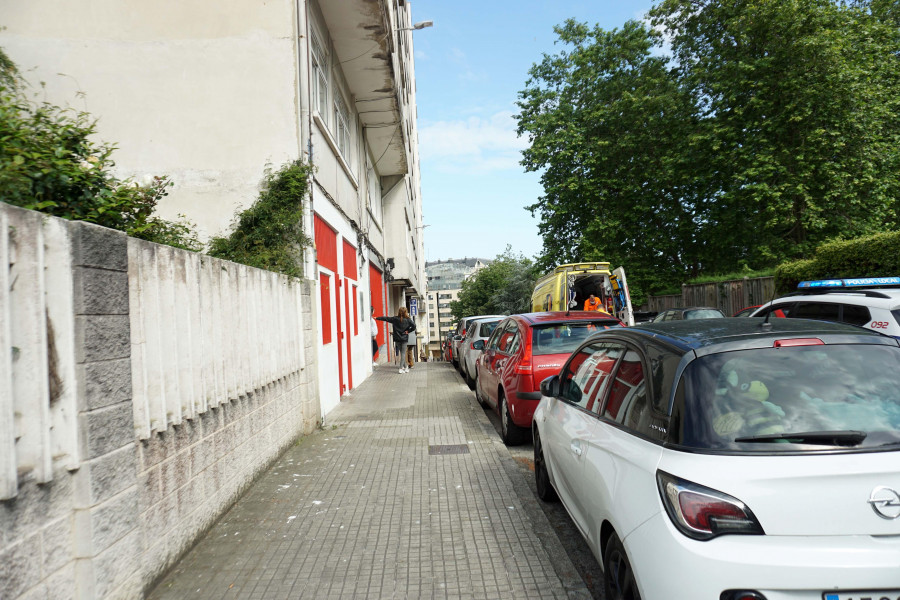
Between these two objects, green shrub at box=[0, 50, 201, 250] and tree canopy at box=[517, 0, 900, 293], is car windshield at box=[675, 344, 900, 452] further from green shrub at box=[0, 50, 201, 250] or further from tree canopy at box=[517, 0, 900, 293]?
tree canopy at box=[517, 0, 900, 293]

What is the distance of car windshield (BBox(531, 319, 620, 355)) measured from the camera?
25.0 ft

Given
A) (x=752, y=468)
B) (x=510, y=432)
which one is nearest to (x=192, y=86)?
(x=510, y=432)

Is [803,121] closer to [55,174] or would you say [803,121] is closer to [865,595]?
[865,595]

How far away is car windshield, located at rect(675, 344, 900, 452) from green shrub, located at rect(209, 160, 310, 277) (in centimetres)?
699

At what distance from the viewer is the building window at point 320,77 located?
1098 centimetres

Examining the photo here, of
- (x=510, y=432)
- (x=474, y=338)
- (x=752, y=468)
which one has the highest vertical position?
(x=474, y=338)

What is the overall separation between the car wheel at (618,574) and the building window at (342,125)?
11.6m

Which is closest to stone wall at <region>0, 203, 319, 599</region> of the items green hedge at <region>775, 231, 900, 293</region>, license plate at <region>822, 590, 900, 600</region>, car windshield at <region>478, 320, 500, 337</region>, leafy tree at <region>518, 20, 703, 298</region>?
license plate at <region>822, 590, 900, 600</region>

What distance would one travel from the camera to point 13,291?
9.08ft

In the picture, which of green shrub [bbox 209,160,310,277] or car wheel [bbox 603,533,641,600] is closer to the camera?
car wheel [bbox 603,533,641,600]

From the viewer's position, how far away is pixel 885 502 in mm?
2355

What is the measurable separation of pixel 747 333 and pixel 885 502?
0.98m

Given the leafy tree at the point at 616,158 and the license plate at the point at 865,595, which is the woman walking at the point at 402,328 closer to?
the leafy tree at the point at 616,158

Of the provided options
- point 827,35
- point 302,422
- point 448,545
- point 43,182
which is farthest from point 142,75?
point 827,35
